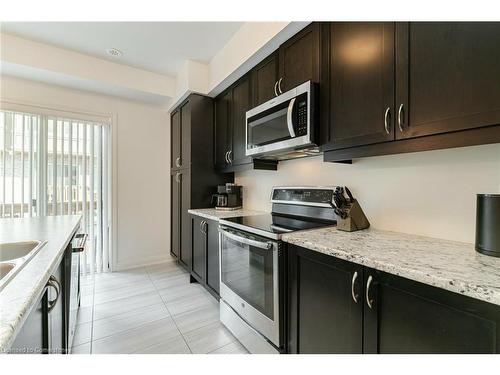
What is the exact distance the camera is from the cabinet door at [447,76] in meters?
0.84

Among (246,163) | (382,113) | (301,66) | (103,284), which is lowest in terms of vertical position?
(103,284)

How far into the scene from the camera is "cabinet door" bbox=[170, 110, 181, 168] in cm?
307

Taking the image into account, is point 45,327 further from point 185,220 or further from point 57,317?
point 185,220

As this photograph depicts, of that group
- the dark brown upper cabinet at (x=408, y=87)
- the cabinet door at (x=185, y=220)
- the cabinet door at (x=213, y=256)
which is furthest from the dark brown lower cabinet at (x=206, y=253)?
the dark brown upper cabinet at (x=408, y=87)

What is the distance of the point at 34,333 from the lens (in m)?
0.71

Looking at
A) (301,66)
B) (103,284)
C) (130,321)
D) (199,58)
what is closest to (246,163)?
(301,66)

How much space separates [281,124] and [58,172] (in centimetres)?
277

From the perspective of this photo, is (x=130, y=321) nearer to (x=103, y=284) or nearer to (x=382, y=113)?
(x=103, y=284)

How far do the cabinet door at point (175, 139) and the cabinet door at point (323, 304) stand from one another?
7.68 feet

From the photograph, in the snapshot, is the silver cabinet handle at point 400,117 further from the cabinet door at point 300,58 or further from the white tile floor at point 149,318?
the white tile floor at point 149,318

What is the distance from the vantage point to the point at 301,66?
1.58 meters

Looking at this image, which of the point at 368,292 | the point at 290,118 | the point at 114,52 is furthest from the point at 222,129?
the point at 368,292

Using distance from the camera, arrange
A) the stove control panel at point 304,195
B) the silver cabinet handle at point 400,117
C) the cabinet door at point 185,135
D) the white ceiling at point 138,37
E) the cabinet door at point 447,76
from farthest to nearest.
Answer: the cabinet door at point 185,135 → the white ceiling at point 138,37 → the stove control panel at point 304,195 → the silver cabinet handle at point 400,117 → the cabinet door at point 447,76
